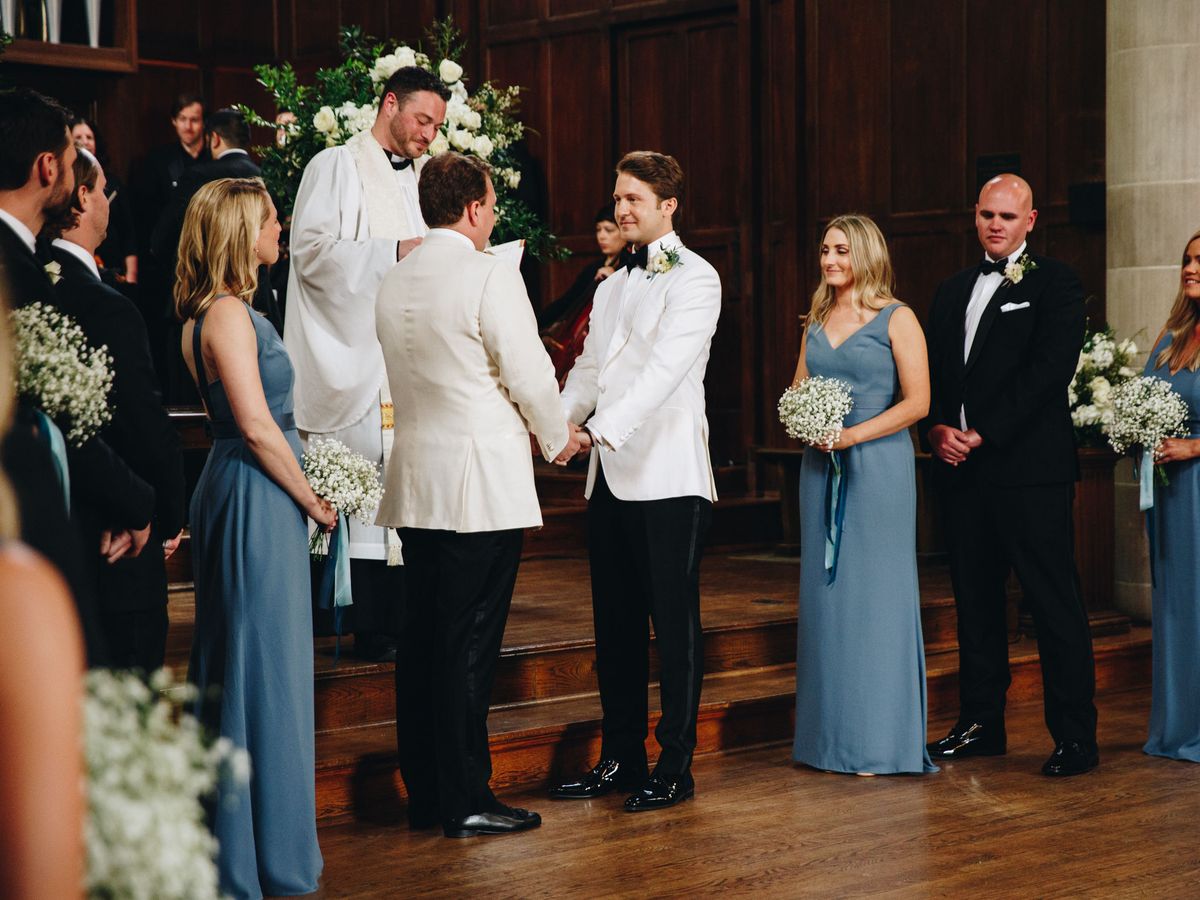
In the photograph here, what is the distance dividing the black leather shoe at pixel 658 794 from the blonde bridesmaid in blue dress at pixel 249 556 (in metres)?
1.07

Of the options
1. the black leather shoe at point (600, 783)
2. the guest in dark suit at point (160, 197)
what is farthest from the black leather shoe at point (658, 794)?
the guest in dark suit at point (160, 197)

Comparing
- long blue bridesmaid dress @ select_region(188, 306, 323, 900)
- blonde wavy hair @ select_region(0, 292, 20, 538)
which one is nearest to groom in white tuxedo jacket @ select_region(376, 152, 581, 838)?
long blue bridesmaid dress @ select_region(188, 306, 323, 900)

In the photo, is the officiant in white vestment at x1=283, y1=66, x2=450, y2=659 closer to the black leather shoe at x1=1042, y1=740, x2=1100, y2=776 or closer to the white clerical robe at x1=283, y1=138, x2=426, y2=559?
the white clerical robe at x1=283, y1=138, x2=426, y2=559

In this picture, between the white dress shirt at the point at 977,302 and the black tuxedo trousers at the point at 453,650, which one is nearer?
the black tuxedo trousers at the point at 453,650

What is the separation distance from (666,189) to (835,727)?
179cm

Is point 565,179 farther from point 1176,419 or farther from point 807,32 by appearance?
point 1176,419

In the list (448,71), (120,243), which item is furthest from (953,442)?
(120,243)

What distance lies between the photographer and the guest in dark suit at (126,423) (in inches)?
124

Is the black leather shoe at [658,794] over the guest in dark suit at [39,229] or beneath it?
beneath

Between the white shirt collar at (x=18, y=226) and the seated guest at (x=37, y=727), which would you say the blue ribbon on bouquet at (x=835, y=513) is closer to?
the white shirt collar at (x=18, y=226)

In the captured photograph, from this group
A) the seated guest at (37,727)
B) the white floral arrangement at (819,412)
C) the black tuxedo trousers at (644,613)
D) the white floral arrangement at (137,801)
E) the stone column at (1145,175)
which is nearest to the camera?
the seated guest at (37,727)

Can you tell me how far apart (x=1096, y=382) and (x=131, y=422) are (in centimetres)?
406

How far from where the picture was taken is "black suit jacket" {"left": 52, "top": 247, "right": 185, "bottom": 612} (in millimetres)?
3146

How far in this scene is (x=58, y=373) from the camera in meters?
2.67
